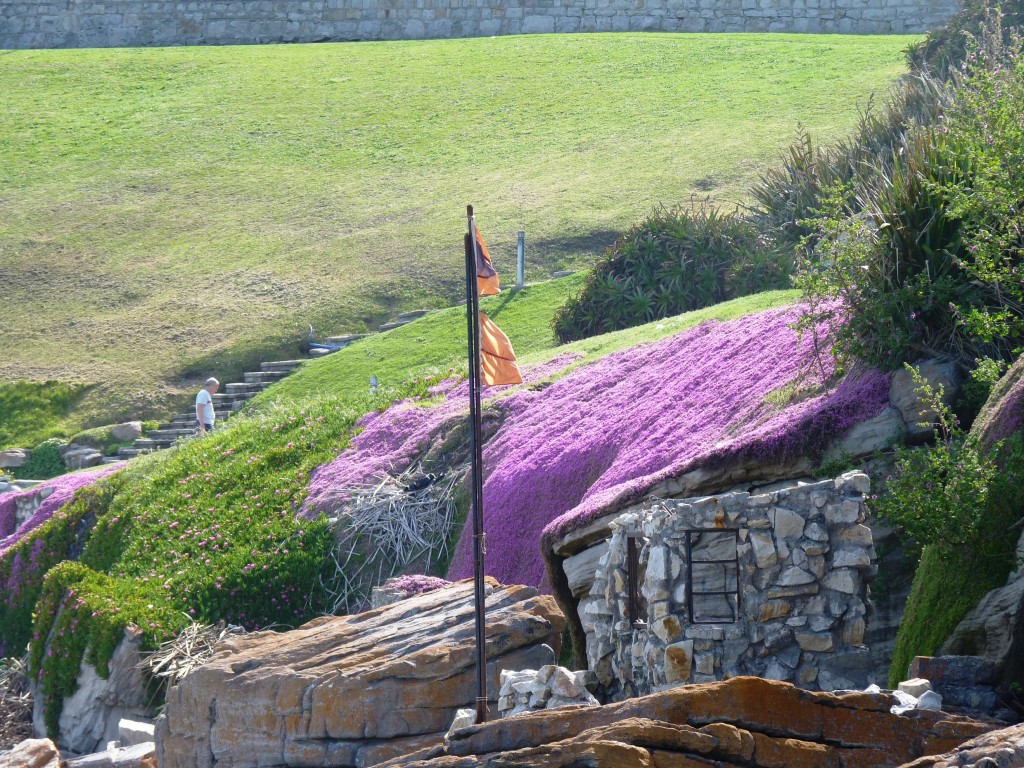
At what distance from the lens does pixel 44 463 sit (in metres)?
29.2

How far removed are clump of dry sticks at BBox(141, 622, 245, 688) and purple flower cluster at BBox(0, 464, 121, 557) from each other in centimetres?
736

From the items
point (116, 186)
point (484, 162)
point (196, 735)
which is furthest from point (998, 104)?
point (116, 186)

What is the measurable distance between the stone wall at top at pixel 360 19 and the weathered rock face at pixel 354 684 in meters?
46.8

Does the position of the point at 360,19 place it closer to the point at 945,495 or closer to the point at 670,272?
the point at 670,272

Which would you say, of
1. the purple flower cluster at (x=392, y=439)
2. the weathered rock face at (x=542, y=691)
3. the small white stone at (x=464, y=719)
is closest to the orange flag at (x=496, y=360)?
the weathered rock face at (x=542, y=691)

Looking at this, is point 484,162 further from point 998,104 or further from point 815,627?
point 815,627

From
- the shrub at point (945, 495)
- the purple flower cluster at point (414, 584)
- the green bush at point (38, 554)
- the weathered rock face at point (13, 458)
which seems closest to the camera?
the shrub at point (945, 495)

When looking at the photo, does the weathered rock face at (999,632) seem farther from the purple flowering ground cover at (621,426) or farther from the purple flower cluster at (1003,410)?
the purple flowering ground cover at (621,426)

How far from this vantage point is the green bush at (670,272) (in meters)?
25.1

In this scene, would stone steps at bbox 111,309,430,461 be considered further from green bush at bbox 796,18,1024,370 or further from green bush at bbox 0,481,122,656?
green bush at bbox 796,18,1024,370

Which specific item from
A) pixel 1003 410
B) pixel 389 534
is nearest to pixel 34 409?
pixel 389 534

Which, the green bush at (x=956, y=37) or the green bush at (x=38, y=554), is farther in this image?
the green bush at (x=956, y=37)

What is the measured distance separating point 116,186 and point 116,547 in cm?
2607

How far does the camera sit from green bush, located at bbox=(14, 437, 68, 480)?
28875 millimetres
